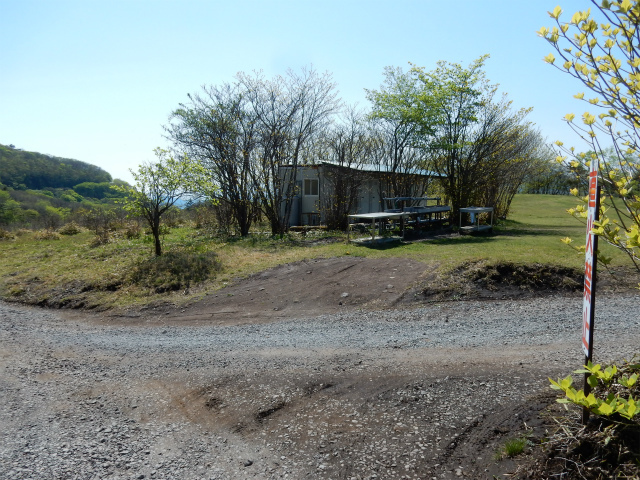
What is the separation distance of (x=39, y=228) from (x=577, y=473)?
2375cm

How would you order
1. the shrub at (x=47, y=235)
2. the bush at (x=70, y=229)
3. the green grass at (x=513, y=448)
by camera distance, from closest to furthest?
the green grass at (x=513, y=448), the shrub at (x=47, y=235), the bush at (x=70, y=229)

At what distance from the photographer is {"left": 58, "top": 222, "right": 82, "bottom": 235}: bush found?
65.6ft

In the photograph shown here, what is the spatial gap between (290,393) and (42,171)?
5011 cm

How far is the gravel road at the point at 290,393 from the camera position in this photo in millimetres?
3404

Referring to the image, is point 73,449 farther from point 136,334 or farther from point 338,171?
point 338,171

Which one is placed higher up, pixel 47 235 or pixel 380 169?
pixel 380 169

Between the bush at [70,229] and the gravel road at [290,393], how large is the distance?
14.5 meters

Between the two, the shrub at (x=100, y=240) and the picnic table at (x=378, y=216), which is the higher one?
the picnic table at (x=378, y=216)

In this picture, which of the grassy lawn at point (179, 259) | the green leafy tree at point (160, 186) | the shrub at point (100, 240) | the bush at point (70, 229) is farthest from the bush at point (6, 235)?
the green leafy tree at point (160, 186)

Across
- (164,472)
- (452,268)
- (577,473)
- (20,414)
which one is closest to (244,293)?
(452,268)

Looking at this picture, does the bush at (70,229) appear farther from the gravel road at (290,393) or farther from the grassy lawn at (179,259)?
the gravel road at (290,393)

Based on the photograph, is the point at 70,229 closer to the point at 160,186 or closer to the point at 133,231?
the point at 133,231

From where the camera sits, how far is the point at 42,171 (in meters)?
45.1

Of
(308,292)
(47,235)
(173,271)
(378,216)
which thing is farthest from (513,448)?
(47,235)
